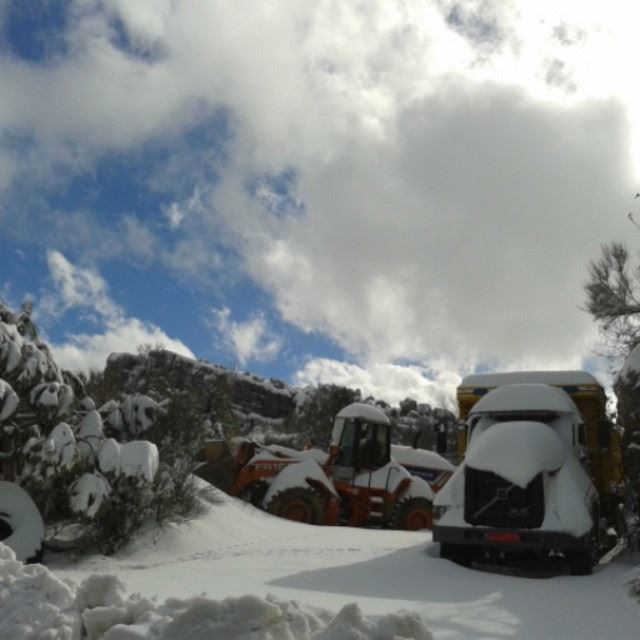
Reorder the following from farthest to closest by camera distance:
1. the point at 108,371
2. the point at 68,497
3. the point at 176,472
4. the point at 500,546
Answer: the point at 108,371 → the point at 176,472 → the point at 68,497 → the point at 500,546

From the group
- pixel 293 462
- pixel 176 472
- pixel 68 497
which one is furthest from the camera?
pixel 293 462

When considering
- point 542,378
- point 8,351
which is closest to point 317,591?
point 8,351

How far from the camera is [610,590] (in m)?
8.40

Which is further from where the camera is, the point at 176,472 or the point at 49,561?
the point at 176,472

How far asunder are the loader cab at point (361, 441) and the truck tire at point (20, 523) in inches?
350

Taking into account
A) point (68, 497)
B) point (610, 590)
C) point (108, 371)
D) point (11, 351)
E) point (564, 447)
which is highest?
point (108, 371)

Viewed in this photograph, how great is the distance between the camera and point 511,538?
9.55 metres

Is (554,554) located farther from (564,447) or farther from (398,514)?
(398,514)

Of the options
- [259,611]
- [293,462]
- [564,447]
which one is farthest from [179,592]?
[293,462]

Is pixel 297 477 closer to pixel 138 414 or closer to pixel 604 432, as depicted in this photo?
pixel 138 414

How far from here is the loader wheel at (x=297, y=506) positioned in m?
16.3

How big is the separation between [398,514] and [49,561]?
9.09m

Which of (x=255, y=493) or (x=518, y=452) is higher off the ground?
(x=518, y=452)

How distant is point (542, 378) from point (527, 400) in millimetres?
1937
